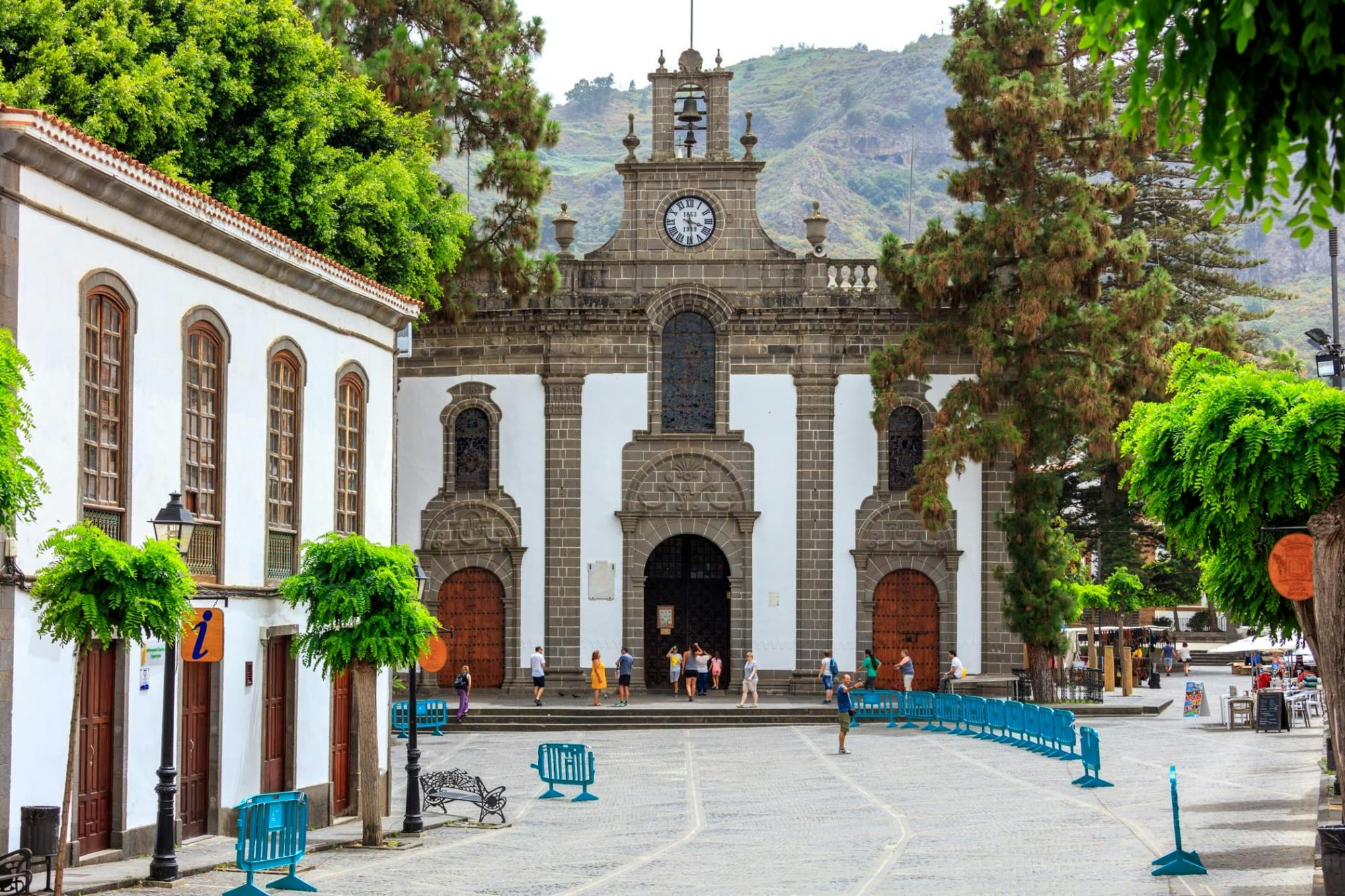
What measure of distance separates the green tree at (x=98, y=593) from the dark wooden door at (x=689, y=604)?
1111 inches

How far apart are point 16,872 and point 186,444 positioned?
660cm

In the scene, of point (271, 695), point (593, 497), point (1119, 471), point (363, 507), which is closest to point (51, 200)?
point (271, 695)

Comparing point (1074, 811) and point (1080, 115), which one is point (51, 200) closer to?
point (1074, 811)

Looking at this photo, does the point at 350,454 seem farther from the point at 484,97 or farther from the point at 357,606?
the point at 484,97

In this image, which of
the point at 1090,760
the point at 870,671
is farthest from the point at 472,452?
the point at 1090,760

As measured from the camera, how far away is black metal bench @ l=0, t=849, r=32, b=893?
46.5 feet

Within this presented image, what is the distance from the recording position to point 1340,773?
52.1 feet

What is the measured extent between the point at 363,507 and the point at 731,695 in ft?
58.4

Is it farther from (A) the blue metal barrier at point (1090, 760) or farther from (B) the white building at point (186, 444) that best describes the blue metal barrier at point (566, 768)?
(A) the blue metal barrier at point (1090, 760)

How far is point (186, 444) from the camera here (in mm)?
20016

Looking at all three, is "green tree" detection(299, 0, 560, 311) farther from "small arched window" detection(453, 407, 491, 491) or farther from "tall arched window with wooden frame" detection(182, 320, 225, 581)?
"tall arched window with wooden frame" detection(182, 320, 225, 581)

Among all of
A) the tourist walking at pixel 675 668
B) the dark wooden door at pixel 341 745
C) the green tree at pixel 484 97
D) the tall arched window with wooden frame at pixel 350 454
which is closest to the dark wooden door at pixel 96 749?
the dark wooden door at pixel 341 745

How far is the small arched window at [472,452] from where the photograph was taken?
42906 millimetres

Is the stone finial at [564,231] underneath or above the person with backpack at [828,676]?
above
